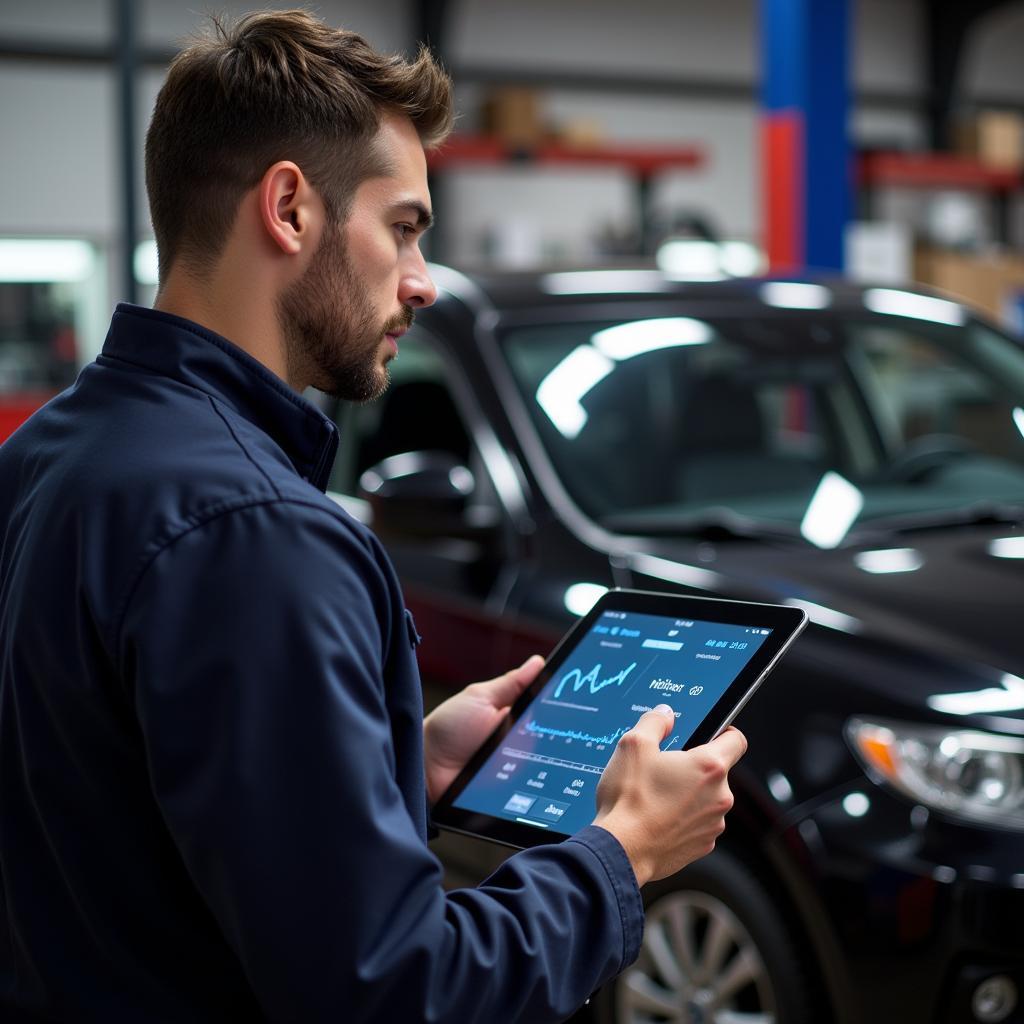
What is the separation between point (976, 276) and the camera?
12062 mm

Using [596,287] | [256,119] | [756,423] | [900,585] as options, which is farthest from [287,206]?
[756,423]

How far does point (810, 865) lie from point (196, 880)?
4.41 ft

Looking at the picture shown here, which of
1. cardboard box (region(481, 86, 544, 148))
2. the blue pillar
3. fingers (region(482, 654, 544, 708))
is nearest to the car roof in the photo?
fingers (region(482, 654, 544, 708))

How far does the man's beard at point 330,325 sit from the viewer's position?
1220 mm

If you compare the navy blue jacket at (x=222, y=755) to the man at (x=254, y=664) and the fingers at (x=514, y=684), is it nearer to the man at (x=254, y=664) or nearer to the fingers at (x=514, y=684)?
the man at (x=254, y=664)

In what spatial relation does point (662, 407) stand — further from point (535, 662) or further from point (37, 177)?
point (37, 177)

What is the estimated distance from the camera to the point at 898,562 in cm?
262

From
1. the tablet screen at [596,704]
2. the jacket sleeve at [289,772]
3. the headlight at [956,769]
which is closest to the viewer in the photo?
the jacket sleeve at [289,772]

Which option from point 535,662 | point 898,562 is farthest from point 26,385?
point 535,662

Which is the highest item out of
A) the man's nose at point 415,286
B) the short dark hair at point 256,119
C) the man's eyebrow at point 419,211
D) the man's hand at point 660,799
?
the short dark hair at point 256,119

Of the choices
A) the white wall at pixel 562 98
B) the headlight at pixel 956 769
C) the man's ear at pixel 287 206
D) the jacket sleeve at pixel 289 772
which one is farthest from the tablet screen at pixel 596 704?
the white wall at pixel 562 98

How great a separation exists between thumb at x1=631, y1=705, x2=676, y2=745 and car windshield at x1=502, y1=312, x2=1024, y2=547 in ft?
4.92

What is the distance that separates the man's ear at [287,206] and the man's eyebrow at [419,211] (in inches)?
3.6

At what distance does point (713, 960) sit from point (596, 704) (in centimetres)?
102
